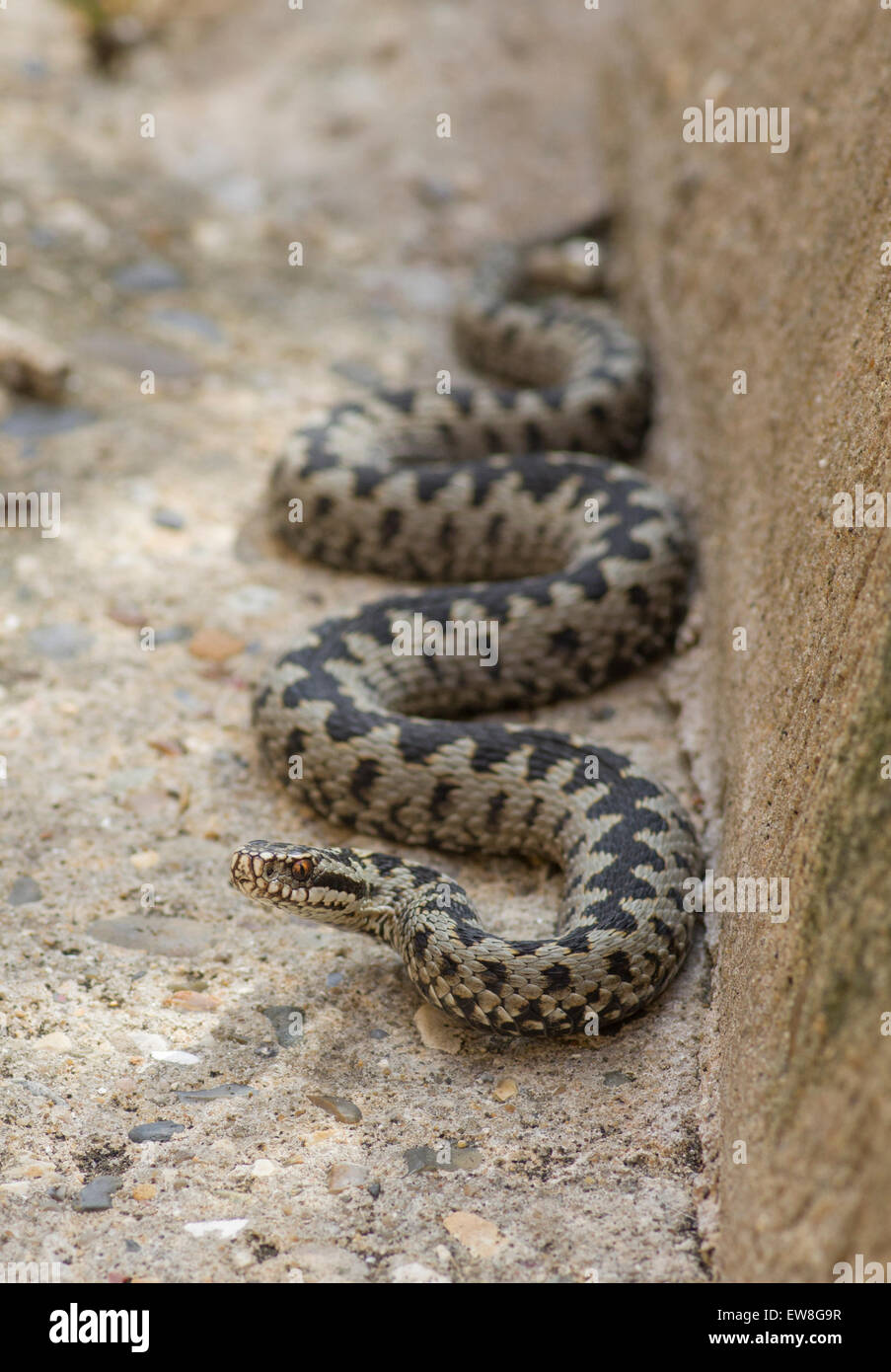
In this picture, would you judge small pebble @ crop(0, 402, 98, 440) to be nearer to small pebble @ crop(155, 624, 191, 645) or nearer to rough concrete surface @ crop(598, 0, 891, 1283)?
small pebble @ crop(155, 624, 191, 645)

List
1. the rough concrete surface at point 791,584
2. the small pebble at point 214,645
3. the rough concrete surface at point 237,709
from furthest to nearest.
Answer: the small pebble at point 214,645, the rough concrete surface at point 237,709, the rough concrete surface at point 791,584

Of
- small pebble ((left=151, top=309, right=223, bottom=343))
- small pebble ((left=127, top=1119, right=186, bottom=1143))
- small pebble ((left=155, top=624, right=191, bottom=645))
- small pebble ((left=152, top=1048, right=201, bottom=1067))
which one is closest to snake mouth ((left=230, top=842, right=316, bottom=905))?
small pebble ((left=152, top=1048, right=201, bottom=1067))

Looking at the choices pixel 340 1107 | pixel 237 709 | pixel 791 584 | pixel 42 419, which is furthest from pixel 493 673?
pixel 42 419

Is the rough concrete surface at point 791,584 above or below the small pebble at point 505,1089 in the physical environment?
above

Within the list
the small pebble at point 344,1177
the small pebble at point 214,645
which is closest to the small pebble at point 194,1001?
the small pebble at point 344,1177

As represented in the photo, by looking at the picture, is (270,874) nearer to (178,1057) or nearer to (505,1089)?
(178,1057)

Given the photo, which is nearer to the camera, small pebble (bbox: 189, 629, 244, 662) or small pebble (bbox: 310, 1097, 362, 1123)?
small pebble (bbox: 310, 1097, 362, 1123)

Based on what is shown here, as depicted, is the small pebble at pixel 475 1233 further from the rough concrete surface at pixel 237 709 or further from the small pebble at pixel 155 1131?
the small pebble at pixel 155 1131
